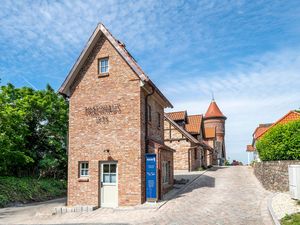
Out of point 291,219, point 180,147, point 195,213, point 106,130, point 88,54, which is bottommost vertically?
point 195,213

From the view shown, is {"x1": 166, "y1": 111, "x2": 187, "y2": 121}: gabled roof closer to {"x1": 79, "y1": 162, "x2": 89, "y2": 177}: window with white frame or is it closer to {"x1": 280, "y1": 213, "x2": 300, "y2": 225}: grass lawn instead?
{"x1": 79, "y1": 162, "x2": 89, "y2": 177}: window with white frame

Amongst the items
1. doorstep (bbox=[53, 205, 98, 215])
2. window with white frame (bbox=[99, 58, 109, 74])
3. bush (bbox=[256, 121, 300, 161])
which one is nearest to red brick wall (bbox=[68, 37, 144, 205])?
window with white frame (bbox=[99, 58, 109, 74])

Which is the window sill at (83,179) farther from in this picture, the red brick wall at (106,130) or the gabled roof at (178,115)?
the gabled roof at (178,115)

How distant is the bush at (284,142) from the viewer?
50.2 feet

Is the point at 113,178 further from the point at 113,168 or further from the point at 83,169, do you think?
the point at 83,169

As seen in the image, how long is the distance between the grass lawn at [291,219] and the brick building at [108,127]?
6.84 meters

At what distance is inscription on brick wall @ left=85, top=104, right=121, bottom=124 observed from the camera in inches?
617

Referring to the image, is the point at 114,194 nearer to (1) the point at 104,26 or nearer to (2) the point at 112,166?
(2) the point at 112,166

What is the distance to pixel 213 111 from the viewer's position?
71.3 metres

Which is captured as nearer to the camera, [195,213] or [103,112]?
[195,213]

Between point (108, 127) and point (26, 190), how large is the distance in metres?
8.77

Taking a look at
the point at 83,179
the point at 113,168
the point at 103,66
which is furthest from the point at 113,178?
the point at 103,66

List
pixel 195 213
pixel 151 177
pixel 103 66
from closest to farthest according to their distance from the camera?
pixel 195 213 → pixel 151 177 → pixel 103 66

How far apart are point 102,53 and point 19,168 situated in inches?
492
